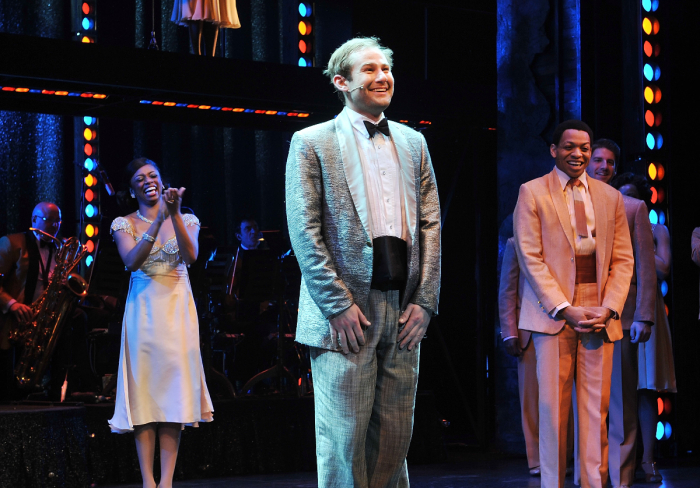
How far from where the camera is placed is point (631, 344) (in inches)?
201

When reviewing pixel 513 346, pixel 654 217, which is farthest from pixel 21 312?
pixel 654 217

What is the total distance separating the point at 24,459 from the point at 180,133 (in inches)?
188

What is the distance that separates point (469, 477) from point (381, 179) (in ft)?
11.8

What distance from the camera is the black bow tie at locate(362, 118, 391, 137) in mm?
2996

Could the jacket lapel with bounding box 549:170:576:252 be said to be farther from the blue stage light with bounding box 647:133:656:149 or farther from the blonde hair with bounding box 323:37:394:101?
the blue stage light with bounding box 647:133:656:149

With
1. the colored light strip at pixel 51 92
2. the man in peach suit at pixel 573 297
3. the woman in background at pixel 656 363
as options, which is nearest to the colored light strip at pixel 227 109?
the colored light strip at pixel 51 92

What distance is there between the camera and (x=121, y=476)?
19.9ft

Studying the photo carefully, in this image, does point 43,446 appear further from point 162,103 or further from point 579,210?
point 579,210

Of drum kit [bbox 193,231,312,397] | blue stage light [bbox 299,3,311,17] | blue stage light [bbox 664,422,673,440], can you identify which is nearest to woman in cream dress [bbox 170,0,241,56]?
drum kit [bbox 193,231,312,397]

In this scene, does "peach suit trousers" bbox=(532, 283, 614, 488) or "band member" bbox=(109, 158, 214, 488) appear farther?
"band member" bbox=(109, 158, 214, 488)

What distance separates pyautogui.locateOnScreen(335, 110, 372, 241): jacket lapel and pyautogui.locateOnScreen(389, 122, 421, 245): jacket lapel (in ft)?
0.46

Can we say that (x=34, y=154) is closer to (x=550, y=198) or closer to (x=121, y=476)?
(x=121, y=476)

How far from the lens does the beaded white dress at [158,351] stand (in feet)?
15.0

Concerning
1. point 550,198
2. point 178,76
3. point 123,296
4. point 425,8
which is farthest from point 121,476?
point 425,8
